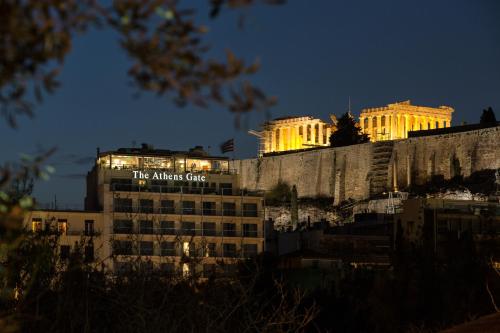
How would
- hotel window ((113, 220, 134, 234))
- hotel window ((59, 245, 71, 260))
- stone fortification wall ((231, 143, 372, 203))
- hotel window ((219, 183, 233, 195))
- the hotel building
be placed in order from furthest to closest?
stone fortification wall ((231, 143, 372, 203)) < hotel window ((219, 183, 233, 195)) < the hotel building < hotel window ((113, 220, 134, 234)) < hotel window ((59, 245, 71, 260))

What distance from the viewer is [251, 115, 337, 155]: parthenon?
118562mm

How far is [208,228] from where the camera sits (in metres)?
55.1

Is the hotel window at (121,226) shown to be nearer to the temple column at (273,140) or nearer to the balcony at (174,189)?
the balcony at (174,189)

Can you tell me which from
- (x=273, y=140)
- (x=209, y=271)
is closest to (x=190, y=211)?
(x=209, y=271)

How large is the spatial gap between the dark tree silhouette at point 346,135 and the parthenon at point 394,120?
345 cm

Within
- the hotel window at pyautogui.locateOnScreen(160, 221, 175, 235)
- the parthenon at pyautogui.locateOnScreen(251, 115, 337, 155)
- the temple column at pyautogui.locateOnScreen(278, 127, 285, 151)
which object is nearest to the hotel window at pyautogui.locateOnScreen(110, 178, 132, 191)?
the hotel window at pyautogui.locateOnScreen(160, 221, 175, 235)

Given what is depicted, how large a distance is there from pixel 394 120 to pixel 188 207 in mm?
57980

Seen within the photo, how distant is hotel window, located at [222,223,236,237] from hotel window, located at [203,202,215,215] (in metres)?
0.90

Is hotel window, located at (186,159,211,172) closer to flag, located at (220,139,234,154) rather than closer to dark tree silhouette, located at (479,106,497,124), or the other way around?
flag, located at (220,139,234,154)

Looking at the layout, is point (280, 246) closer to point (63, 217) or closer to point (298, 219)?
point (63, 217)

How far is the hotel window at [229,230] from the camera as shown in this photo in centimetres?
5512

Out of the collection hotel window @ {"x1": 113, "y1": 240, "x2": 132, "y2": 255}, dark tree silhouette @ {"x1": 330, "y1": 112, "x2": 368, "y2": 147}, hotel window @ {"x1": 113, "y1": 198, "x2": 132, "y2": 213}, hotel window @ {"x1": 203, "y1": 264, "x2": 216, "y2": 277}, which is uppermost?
dark tree silhouette @ {"x1": 330, "y1": 112, "x2": 368, "y2": 147}

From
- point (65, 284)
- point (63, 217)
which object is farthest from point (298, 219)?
point (65, 284)

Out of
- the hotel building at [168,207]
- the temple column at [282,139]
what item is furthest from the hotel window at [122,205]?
the temple column at [282,139]
